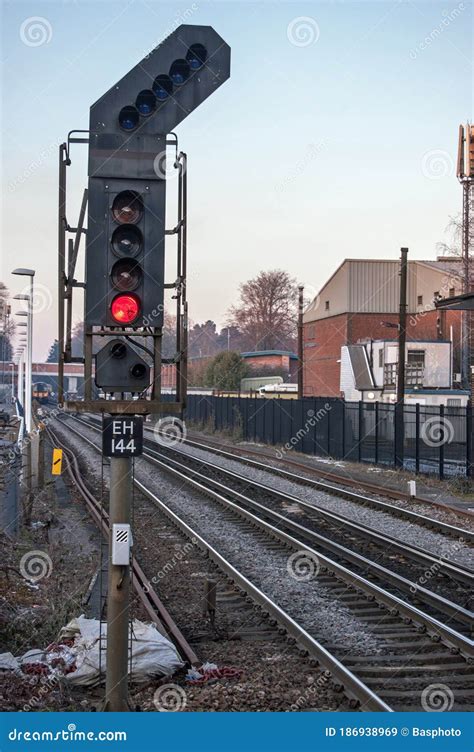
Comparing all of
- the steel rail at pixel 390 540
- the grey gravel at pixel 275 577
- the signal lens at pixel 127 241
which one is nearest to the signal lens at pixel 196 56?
the signal lens at pixel 127 241

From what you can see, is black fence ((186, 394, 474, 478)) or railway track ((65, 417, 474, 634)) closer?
railway track ((65, 417, 474, 634))

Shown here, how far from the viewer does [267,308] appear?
85.1m

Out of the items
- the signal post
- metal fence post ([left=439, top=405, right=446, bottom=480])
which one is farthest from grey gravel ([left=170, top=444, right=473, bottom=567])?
the signal post

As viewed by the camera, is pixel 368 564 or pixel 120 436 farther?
pixel 368 564

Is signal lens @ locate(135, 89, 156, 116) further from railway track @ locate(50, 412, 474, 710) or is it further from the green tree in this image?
the green tree

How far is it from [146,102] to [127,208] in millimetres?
831

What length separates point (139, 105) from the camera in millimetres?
6215

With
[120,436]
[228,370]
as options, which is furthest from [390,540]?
[228,370]

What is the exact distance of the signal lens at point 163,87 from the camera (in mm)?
6156

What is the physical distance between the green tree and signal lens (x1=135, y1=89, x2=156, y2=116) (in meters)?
57.7

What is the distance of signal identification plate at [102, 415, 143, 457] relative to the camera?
6.16m

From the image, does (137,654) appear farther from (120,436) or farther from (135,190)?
(135,190)

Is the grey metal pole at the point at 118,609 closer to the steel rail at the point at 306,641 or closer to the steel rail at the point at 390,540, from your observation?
the steel rail at the point at 306,641

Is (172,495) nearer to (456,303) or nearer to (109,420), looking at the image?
(456,303)
